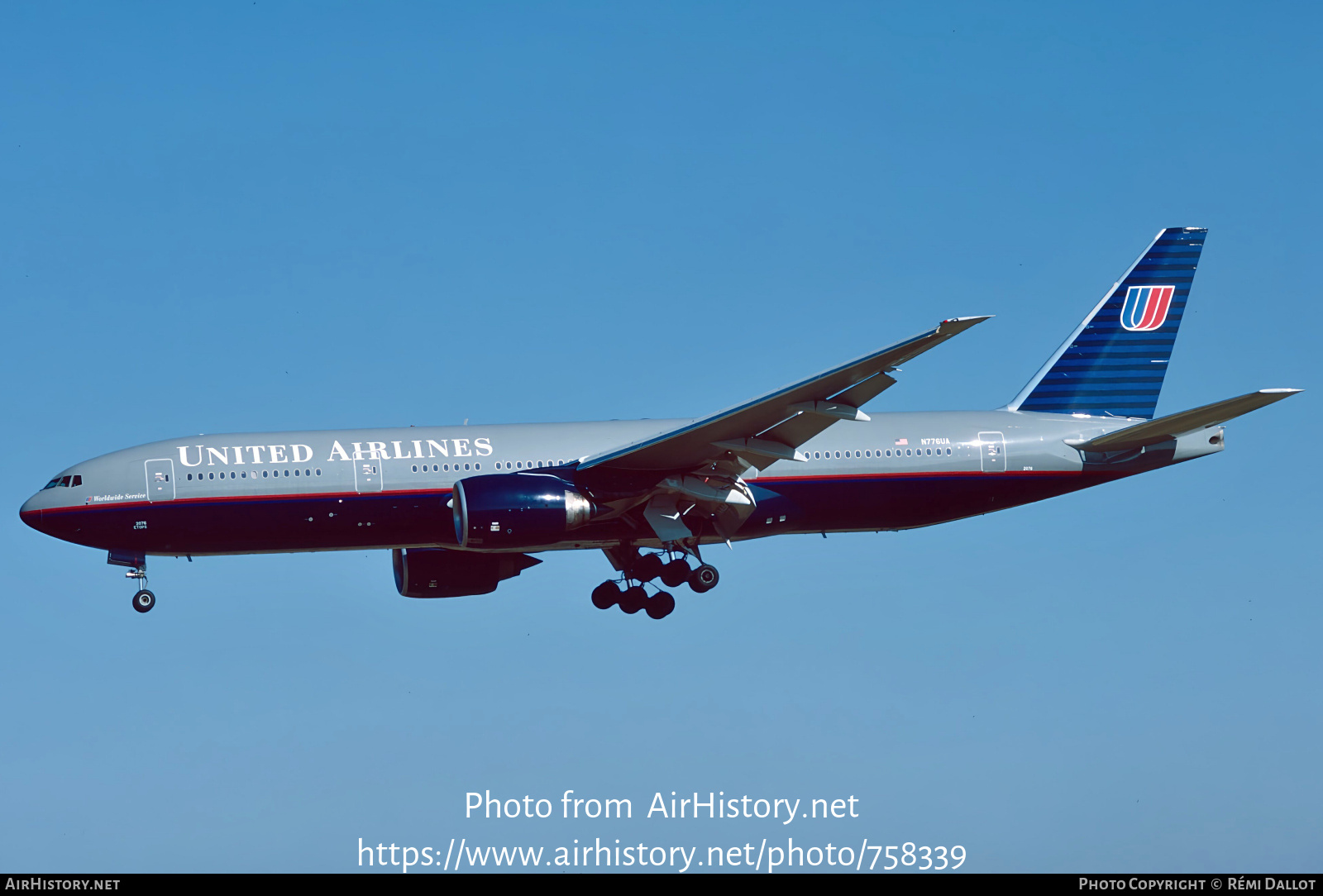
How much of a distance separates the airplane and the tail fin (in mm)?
666

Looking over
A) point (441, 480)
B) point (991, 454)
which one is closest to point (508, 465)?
point (441, 480)

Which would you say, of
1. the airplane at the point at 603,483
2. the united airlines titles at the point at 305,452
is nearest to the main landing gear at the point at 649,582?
the airplane at the point at 603,483

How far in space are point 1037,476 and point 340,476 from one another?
48.5ft

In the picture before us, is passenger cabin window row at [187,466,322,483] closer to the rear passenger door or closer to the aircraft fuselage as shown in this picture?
the aircraft fuselage

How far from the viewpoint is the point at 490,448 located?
102 feet

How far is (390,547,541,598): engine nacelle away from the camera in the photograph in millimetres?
33406

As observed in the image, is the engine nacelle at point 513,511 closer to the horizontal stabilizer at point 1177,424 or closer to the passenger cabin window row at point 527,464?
the passenger cabin window row at point 527,464

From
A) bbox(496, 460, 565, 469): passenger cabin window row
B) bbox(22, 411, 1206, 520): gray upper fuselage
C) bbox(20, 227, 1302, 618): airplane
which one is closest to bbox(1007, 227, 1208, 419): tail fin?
bbox(20, 227, 1302, 618): airplane

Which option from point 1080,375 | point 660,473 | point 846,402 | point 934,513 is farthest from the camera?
point 1080,375

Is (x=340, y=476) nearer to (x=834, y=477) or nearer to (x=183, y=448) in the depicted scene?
(x=183, y=448)

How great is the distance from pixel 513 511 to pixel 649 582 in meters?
5.36

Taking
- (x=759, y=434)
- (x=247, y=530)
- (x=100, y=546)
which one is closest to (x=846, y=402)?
(x=759, y=434)

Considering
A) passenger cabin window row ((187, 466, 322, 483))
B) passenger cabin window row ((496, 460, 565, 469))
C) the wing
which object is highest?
passenger cabin window row ((187, 466, 322, 483))

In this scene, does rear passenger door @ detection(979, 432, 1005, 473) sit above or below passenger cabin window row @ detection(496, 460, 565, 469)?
below
